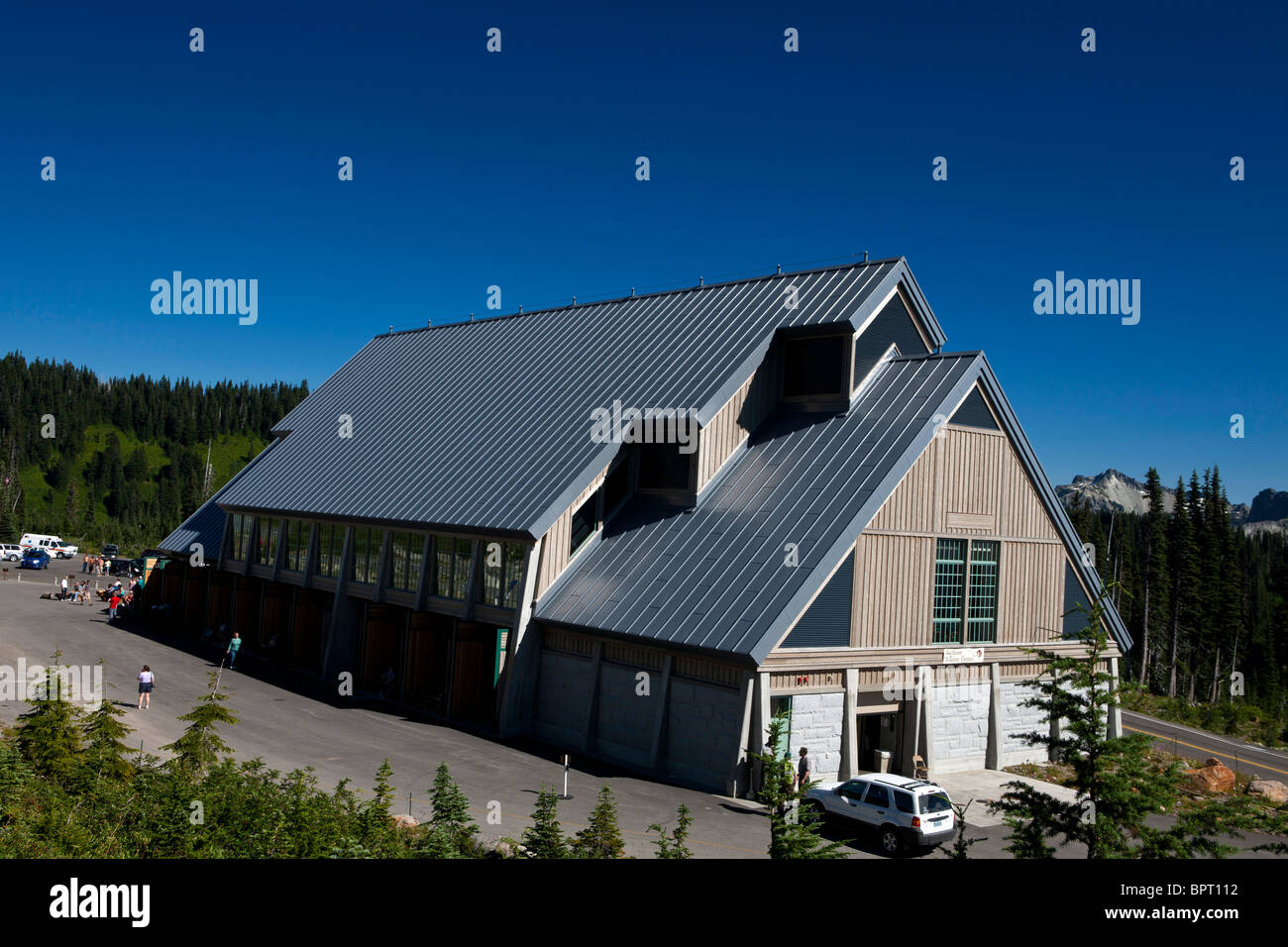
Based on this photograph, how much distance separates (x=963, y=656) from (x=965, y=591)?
2123 mm

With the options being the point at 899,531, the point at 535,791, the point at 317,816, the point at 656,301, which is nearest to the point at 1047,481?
the point at 899,531

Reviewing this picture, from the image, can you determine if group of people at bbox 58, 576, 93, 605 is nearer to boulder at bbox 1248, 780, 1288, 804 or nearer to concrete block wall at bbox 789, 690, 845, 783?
concrete block wall at bbox 789, 690, 845, 783

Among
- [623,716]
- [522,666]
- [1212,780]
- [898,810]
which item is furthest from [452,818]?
[1212,780]

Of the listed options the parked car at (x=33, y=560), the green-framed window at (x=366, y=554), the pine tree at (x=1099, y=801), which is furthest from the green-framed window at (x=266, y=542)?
the parked car at (x=33, y=560)

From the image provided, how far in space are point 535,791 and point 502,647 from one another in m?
7.62

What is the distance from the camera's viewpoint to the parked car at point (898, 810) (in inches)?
902

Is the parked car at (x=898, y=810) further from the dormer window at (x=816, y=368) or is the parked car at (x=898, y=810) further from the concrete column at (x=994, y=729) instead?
the dormer window at (x=816, y=368)

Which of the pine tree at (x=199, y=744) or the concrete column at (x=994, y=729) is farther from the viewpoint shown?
the concrete column at (x=994, y=729)

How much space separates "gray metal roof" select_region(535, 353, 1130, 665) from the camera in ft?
91.9

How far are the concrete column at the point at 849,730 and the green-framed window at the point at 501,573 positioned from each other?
11.3 m

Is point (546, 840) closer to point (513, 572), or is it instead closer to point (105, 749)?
point (105, 749)

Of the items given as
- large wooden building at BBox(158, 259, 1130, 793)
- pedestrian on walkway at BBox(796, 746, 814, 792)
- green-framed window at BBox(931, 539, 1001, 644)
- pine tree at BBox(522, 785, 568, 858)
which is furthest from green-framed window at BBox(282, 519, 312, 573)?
pine tree at BBox(522, 785, 568, 858)

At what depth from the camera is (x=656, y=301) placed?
4397cm

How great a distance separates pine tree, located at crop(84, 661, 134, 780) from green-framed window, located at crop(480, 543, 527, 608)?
553 inches
